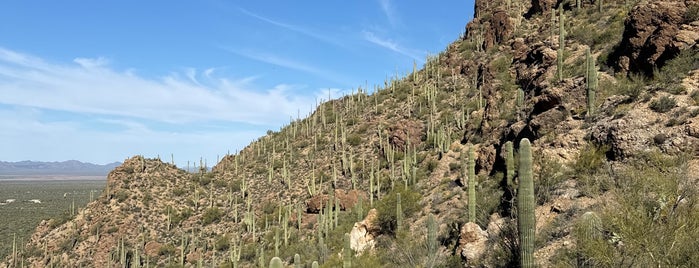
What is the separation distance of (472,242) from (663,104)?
714 cm

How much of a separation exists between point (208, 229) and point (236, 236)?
3.74m

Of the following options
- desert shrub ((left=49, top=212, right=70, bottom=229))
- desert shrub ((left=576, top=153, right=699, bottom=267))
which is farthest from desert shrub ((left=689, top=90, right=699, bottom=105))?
desert shrub ((left=49, top=212, right=70, bottom=229))

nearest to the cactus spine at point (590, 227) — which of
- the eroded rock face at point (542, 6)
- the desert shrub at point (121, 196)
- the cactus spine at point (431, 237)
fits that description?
the cactus spine at point (431, 237)

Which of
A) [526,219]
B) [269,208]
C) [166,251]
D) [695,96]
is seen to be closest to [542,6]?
[695,96]

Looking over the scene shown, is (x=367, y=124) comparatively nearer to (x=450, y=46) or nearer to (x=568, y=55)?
(x=450, y=46)

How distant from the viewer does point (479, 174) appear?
20.0 m

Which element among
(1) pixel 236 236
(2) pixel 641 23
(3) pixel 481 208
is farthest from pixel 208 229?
(2) pixel 641 23

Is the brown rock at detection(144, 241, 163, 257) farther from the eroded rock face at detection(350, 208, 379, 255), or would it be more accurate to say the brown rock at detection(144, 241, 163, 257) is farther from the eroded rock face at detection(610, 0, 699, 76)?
the eroded rock face at detection(610, 0, 699, 76)

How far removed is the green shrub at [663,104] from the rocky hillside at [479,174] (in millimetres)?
55

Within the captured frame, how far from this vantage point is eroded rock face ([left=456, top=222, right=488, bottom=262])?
1286 centimetres

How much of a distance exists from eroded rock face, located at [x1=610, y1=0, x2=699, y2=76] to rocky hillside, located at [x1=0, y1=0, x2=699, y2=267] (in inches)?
2.5

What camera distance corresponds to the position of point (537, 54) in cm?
2472

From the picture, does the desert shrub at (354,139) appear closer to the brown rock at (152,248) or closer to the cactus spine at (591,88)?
the brown rock at (152,248)

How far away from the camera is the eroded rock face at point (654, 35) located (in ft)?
50.7
